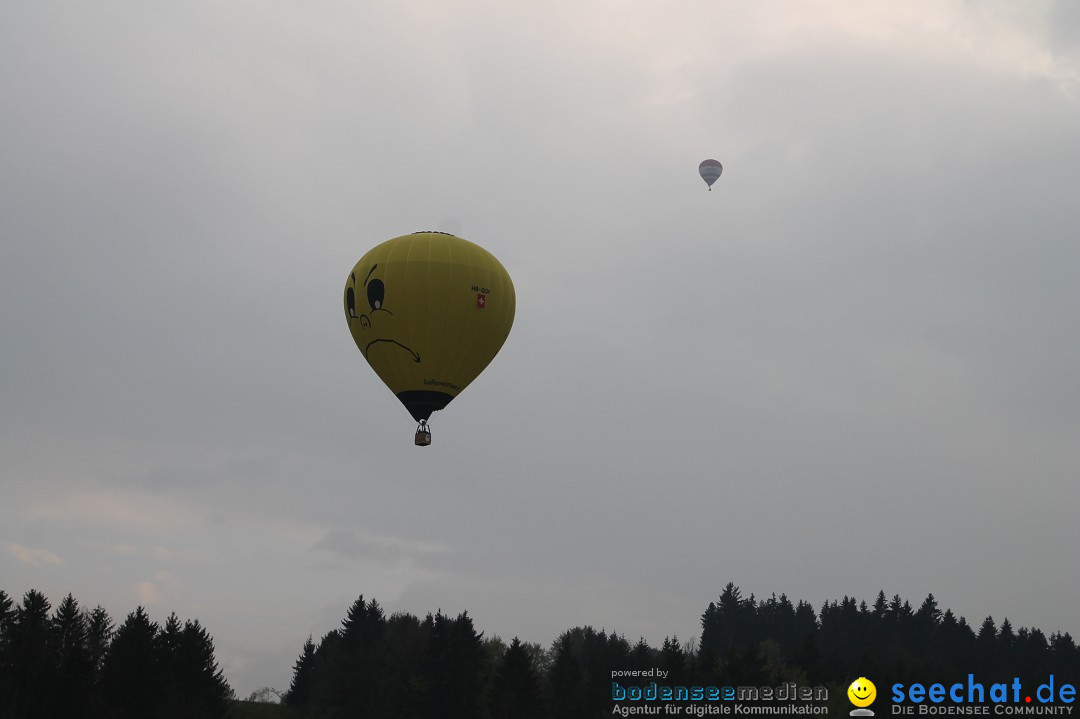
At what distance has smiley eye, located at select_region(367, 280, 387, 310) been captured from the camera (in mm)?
45906

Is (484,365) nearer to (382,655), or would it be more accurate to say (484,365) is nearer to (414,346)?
(414,346)

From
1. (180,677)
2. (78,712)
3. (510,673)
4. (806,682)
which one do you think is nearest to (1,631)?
(180,677)

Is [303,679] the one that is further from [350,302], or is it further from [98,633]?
[350,302]

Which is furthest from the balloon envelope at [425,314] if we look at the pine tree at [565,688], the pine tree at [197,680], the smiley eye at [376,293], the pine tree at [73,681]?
the pine tree at [565,688]

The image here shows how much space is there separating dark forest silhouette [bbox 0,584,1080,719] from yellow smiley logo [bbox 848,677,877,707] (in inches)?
31.3

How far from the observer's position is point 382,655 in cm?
9444

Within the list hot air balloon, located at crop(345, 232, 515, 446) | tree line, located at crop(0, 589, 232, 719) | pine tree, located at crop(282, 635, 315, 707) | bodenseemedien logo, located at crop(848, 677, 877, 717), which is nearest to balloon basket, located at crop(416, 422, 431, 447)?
hot air balloon, located at crop(345, 232, 515, 446)

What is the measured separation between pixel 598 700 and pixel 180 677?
2892 cm

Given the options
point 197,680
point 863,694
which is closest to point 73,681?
point 197,680

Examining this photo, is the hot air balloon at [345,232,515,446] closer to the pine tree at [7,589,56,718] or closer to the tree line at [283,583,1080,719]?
the pine tree at [7,589,56,718]

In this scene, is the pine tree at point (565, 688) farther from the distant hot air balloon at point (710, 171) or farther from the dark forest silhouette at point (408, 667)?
the distant hot air balloon at point (710, 171)

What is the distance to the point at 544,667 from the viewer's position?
402ft

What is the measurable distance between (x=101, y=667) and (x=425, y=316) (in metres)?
41.8

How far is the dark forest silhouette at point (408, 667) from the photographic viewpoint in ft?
219
